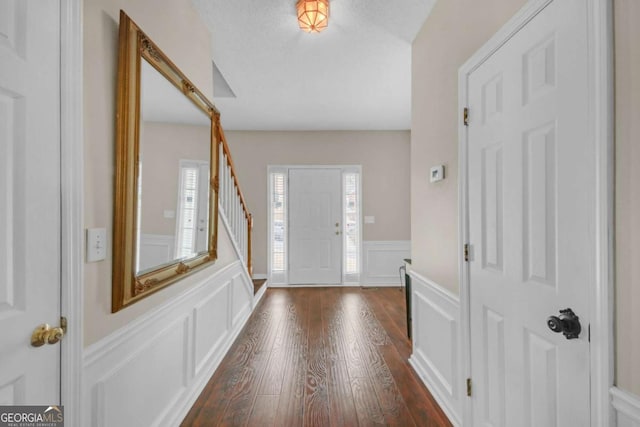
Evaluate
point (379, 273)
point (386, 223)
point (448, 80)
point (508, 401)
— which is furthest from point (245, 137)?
point (508, 401)

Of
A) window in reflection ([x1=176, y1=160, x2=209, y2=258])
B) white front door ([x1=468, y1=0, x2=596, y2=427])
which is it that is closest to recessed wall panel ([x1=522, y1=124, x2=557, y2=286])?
white front door ([x1=468, y1=0, x2=596, y2=427])

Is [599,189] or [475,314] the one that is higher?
[599,189]

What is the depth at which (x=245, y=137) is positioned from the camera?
502 centimetres

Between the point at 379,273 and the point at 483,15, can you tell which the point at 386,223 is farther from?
the point at 483,15

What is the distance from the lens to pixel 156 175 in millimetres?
1463

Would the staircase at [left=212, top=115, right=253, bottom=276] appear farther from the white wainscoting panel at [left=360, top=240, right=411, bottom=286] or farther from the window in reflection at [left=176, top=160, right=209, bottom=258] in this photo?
the white wainscoting panel at [left=360, top=240, right=411, bottom=286]

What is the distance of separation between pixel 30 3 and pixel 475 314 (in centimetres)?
208

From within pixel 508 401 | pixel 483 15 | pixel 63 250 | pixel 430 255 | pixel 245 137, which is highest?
pixel 245 137

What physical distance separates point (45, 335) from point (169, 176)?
0.94 metres

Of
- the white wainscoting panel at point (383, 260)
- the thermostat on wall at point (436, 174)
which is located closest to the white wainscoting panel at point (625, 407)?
the thermostat on wall at point (436, 174)

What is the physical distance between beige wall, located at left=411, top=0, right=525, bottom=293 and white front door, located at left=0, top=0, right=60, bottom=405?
1724mm

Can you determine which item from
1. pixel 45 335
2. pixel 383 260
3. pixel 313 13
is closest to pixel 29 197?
pixel 45 335

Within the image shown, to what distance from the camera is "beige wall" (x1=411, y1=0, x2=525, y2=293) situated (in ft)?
5.07

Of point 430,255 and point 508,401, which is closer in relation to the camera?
point 508,401
